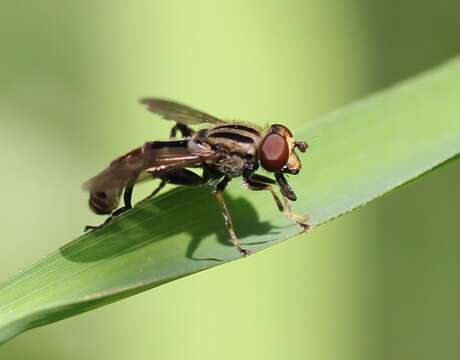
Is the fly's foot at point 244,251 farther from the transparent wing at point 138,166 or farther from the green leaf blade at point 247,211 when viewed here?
the transparent wing at point 138,166

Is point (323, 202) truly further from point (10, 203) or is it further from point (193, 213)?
point (10, 203)

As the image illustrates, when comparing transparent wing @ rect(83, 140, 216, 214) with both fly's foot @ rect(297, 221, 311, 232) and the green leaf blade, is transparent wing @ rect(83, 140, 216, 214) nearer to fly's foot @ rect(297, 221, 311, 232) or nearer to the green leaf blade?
the green leaf blade

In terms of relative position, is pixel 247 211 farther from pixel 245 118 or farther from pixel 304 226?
pixel 245 118

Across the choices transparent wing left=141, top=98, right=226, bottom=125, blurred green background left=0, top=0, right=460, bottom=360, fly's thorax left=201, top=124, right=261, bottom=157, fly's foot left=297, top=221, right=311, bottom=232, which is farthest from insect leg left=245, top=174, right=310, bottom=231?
transparent wing left=141, top=98, right=226, bottom=125

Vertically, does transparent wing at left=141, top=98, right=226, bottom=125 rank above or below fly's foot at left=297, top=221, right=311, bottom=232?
above

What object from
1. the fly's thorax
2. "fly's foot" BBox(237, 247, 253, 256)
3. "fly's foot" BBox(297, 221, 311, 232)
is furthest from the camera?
the fly's thorax

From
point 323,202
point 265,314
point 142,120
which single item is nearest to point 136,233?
point 323,202

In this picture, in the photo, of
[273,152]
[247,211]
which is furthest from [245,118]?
[247,211]
